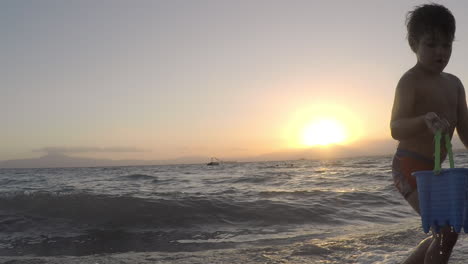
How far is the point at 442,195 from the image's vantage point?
7.01 ft

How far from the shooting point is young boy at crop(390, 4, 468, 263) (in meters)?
2.68

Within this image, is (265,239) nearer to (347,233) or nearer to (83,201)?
(347,233)

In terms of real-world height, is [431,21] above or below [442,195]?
above

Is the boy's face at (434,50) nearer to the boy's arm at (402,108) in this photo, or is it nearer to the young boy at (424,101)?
the young boy at (424,101)

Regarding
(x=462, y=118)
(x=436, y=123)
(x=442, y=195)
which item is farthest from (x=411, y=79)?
(x=442, y=195)

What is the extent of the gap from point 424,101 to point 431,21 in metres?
0.53

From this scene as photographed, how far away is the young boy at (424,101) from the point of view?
2.68 meters

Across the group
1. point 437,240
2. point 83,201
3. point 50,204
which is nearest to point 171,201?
point 83,201

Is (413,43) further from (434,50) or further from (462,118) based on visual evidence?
(462,118)

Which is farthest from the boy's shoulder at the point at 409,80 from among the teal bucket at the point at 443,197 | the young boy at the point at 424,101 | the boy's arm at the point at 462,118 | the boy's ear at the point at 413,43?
the teal bucket at the point at 443,197

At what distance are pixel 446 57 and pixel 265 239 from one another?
3948 millimetres

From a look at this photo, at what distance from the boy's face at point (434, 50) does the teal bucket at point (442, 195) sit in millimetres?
824

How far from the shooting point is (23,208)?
28.8ft

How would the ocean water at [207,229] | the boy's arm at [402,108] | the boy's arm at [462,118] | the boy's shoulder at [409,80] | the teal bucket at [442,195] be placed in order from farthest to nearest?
the ocean water at [207,229] → the boy's arm at [462,118] → the boy's shoulder at [409,80] → the boy's arm at [402,108] → the teal bucket at [442,195]
